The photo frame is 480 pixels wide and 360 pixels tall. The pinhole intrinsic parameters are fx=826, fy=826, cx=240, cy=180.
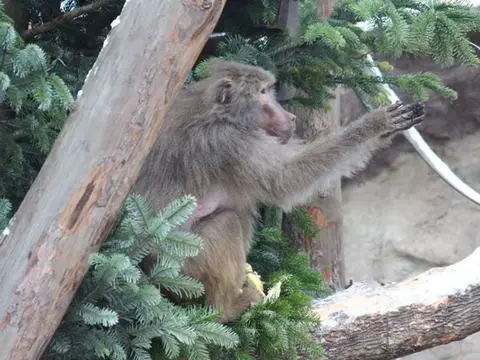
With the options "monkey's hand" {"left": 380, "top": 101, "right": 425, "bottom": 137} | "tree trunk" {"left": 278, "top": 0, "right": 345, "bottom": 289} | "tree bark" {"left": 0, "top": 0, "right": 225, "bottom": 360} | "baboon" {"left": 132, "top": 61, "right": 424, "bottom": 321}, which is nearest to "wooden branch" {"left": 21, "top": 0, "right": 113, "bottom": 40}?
"baboon" {"left": 132, "top": 61, "right": 424, "bottom": 321}

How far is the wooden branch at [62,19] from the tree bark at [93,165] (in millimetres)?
1582

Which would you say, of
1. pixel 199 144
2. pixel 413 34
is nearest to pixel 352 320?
pixel 199 144

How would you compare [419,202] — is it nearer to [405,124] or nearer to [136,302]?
[405,124]

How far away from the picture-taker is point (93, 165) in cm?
341

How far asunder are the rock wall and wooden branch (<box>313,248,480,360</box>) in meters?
4.74

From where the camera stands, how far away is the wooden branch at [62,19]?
5.03m

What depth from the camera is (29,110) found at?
430 centimetres

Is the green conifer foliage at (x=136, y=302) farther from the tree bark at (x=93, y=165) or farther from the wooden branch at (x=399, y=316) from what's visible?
the wooden branch at (x=399, y=316)

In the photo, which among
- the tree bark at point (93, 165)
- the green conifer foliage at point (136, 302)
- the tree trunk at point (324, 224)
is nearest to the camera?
the tree bark at point (93, 165)

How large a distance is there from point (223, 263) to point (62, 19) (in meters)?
1.92

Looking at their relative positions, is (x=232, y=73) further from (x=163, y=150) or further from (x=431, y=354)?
(x=431, y=354)

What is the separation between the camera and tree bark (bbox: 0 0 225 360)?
10.9 ft

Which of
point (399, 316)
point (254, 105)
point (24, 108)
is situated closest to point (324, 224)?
point (399, 316)

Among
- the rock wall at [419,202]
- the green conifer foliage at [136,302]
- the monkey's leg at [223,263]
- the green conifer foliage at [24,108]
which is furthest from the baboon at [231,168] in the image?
the rock wall at [419,202]
